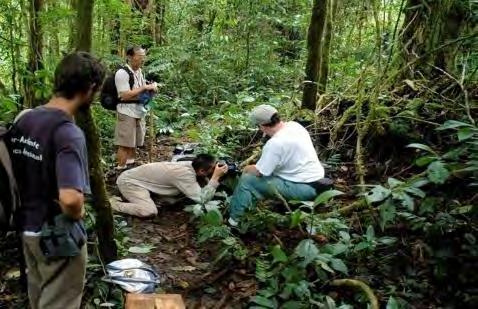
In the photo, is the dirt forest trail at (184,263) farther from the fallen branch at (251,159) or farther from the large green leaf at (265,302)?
the fallen branch at (251,159)

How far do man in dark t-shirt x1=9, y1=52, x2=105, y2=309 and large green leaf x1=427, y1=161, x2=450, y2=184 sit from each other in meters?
2.62

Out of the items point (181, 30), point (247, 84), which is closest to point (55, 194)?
point (247, 84)

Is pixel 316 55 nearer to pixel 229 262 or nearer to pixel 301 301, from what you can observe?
pixel 229 262

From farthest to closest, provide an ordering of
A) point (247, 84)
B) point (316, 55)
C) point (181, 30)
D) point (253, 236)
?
point (181, 30) → point (247, 84) → point (316, 55) → point (253, 236)

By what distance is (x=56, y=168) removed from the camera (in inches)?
109

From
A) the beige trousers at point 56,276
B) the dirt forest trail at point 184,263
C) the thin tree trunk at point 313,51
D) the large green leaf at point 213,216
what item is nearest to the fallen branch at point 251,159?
the thin tree trunk at point 313,51

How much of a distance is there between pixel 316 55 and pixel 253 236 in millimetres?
2993

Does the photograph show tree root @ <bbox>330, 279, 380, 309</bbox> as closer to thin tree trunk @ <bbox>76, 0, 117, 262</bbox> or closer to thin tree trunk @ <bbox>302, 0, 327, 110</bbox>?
thin tree trunk @ <bbox>76, 0, 117, 262</bbox>

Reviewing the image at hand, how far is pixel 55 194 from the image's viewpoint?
2.96 metres

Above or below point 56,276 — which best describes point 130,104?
above

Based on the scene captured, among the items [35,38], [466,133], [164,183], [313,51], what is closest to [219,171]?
[164,183]

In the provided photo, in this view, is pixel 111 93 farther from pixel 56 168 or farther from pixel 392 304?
pixel 392 304

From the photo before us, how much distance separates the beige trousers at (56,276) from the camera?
2996 millimetres

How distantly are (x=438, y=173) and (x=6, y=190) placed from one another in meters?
3.10
